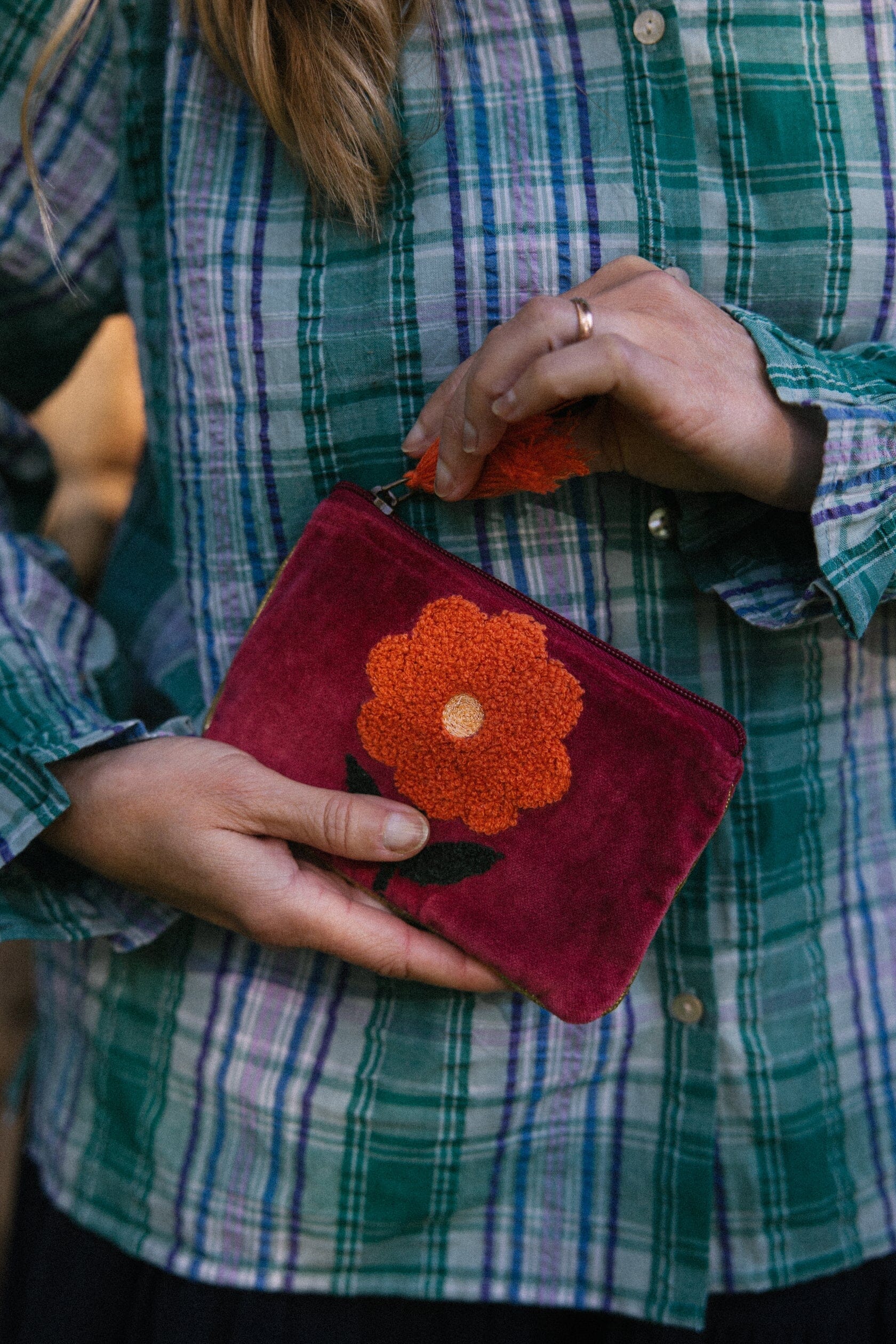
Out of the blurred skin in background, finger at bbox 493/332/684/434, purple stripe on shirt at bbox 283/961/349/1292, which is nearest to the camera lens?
finger at bbox 493/332/684/434

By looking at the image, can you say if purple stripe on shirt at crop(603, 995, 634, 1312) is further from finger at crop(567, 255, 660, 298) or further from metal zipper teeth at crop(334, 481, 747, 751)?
finger at crop(567, 255, 660, 298)

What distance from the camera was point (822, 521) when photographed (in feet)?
2.59

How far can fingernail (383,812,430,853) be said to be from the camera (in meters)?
0.85

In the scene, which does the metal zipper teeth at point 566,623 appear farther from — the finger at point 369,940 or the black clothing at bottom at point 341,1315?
the black clothing at bottom at point 341,1315

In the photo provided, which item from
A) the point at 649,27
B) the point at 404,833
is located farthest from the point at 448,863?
the point at 649,27

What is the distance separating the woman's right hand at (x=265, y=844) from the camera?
86 centimetres

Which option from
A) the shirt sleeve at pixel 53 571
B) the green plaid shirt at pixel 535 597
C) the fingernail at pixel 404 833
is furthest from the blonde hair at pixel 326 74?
the fingernail at pixel 404 833

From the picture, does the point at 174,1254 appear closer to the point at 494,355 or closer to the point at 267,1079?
the point at 267,1079

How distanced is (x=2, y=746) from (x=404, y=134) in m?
0.77

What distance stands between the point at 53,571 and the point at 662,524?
2.67ft

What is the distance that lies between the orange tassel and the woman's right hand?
351mm

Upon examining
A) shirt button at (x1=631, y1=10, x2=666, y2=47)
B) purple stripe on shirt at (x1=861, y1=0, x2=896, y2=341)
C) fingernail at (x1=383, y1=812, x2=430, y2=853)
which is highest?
shirt button at (x1=631, y1=10, x2=666, y2=47)

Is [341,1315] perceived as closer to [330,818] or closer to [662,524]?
[330,818]

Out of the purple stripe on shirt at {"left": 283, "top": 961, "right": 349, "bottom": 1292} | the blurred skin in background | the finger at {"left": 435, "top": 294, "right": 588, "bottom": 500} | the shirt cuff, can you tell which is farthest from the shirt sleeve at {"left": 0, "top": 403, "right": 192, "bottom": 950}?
the blurred skin in background
